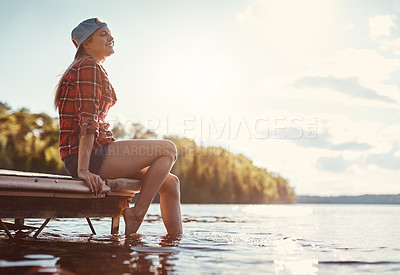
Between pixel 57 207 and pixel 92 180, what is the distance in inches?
15.0

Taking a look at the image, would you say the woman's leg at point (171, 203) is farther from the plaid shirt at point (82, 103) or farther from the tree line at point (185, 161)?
the tree line at point (185, 161)

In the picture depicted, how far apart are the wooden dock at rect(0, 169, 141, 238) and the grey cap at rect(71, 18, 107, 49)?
3.69ft

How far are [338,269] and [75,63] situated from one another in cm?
241

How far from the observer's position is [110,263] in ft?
7.57

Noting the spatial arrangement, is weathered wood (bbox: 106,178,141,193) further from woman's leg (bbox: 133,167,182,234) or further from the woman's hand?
woman's leg (bbox: 133,167,182,234)

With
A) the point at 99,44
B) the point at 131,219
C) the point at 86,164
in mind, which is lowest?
the point at 131,219

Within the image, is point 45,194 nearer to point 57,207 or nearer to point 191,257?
point 57,207

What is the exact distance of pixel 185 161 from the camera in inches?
1374

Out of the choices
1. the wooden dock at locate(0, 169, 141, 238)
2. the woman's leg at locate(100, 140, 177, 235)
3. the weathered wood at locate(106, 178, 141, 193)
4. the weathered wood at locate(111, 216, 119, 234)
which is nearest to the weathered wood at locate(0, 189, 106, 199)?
the wooden dock at locate(0, 169, 141, 238)

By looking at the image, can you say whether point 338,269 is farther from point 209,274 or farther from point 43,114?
point 43,114

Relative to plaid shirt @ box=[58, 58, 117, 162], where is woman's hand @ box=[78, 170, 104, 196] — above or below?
below

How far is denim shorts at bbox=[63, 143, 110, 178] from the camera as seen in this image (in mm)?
3346

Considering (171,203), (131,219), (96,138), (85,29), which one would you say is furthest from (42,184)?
(85,29)

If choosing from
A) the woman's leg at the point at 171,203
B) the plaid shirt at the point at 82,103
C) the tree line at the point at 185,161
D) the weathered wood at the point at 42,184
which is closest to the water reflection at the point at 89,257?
the weathered wood at the point at 42,184
